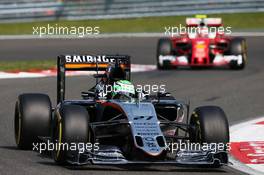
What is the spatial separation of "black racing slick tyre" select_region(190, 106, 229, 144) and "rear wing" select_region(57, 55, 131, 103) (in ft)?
6.78

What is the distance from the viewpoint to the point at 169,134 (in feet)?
36.7

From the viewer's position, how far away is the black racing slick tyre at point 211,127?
33.7 ft

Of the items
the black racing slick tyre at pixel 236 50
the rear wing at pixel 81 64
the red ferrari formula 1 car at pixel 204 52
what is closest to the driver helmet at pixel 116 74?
the rear wing at pixel 81 64

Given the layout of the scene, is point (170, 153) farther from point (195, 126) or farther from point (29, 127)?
point (29, 127)

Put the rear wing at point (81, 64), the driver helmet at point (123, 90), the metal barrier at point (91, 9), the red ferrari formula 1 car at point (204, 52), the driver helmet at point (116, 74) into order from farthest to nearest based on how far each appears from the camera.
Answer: the metal barrier at point (91, 9), the red ferrari formula 1 car at point (204, 52), the rear wing at point (81, 64), the driver helmet at point (116, 74), the driver helmet at point (123, 90)

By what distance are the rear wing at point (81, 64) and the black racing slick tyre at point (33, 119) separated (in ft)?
3.31

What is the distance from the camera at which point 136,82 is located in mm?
20781

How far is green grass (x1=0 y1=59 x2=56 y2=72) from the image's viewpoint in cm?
2312

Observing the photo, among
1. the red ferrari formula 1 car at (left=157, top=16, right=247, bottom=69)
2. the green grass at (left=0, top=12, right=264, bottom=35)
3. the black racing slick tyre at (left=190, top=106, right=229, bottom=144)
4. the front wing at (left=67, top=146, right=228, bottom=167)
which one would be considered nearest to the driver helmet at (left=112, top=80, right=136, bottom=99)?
the black racing slick tyre at (left=190, top=106, right=229, bottom=144)

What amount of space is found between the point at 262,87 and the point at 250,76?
96.5 inches

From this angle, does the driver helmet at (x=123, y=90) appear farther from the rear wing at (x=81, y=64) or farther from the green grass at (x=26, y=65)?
the green grass at (x=26, y=65)

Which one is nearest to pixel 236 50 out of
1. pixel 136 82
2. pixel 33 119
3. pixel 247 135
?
pixel 136 82

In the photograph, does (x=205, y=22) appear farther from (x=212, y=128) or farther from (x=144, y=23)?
(x=212, y=128)

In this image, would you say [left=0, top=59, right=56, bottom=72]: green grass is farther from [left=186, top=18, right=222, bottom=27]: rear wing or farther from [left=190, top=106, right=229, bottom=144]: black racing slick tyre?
[left=190, top=106, right=229, bottom=144]: black racing slick tyre
